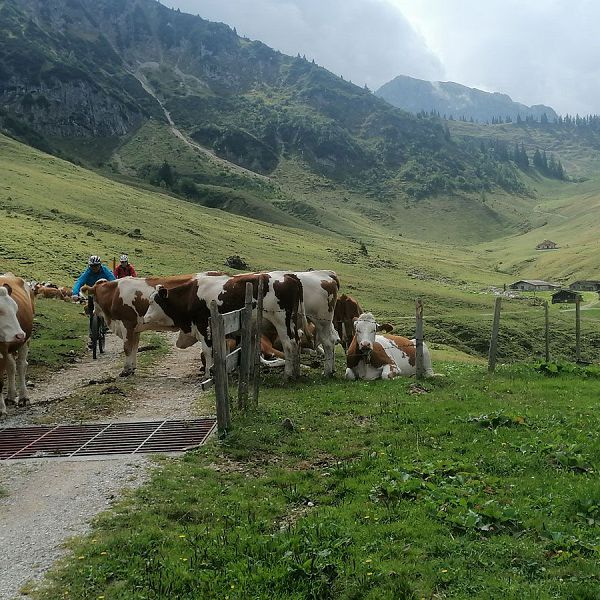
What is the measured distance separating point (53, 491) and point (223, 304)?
9.15 m

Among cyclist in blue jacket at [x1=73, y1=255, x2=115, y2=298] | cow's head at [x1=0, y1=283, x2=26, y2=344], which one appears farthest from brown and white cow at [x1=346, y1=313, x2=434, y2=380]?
cyclist in blue jacket at [x1=73, y1=255, x2=115, y2=298]

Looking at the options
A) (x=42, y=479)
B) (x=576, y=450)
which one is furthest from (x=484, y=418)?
(x=42, y=479)

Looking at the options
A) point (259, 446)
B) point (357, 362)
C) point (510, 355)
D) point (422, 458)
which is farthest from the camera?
point (510, 355)

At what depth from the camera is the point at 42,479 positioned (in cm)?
983

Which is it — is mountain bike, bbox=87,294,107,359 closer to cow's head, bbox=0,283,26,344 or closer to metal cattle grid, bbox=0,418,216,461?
cow's head, bbox=0,283,26,344

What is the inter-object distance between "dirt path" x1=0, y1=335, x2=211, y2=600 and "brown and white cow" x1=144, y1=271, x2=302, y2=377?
2.76 m

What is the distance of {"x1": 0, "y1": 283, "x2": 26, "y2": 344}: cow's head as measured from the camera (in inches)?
535

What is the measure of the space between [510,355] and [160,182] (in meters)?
124

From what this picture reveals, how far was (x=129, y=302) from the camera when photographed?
65.4 feet

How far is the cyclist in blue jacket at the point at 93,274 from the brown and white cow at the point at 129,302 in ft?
4.43

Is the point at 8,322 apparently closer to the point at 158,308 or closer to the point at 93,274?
the point at 158,308

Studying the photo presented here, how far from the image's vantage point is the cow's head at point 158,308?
18594 millimetres

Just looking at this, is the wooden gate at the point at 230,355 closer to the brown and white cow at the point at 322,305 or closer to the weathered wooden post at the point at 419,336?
the brown and white cow at the point at 322,305

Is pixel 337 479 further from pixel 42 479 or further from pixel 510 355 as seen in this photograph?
pixel 510 355
